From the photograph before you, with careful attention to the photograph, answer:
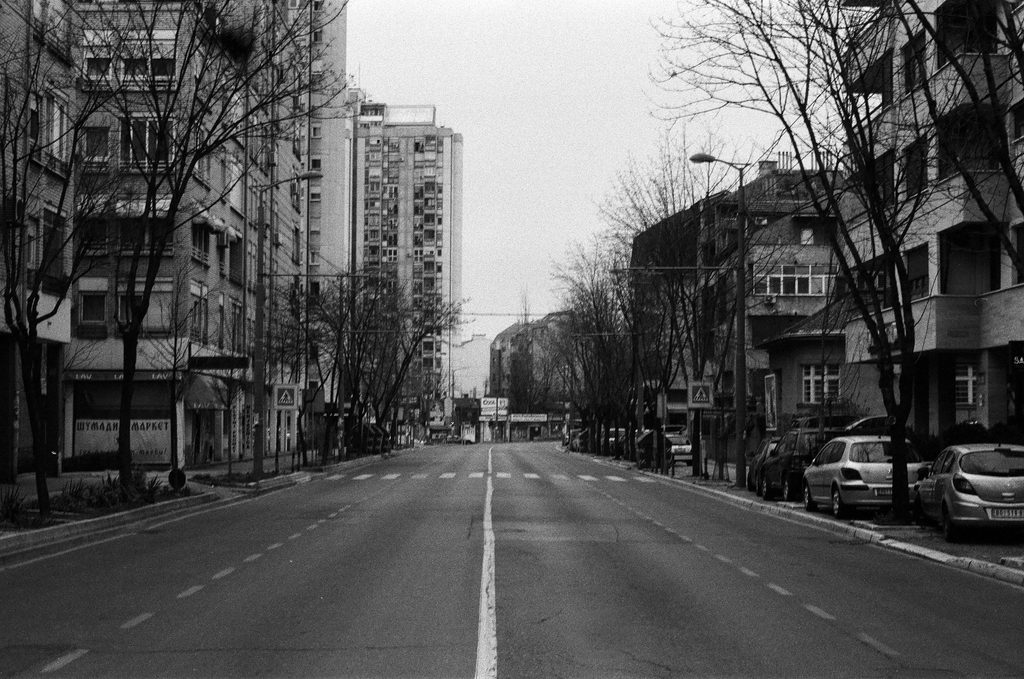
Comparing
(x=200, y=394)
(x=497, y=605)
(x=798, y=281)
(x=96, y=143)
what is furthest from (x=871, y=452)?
(x=798, y=281)

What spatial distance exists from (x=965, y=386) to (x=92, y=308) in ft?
105

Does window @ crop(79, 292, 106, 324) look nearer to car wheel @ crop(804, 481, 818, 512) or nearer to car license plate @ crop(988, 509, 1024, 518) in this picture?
car wheel @ crop(804, 481, 818, 512)

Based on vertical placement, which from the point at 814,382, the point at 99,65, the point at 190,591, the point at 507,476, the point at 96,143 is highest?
the point at 99,65

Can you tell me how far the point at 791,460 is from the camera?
1196 inches

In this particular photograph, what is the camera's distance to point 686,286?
49.3 m

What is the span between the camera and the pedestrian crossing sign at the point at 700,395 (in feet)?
141

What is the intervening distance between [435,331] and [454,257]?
91.7 m

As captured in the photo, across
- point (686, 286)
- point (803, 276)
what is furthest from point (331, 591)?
point (803, 276)

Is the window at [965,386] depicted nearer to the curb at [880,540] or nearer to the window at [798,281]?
the curb at [880,540]

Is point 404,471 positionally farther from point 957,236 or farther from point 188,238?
point 957,236

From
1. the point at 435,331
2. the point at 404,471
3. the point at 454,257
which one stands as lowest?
the point at 404,471

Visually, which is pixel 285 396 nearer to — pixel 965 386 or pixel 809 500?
pixel 809 500

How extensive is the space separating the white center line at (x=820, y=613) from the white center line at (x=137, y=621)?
20.6 ft

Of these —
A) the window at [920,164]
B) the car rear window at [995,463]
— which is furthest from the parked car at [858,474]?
the window at [920,164]
